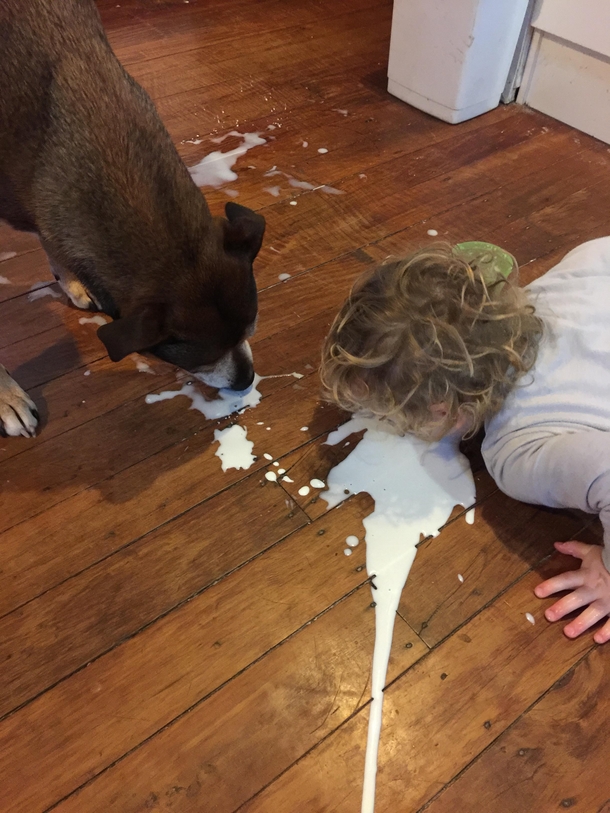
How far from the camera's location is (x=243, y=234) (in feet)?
3.97

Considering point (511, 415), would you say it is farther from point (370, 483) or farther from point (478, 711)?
point (478, 711)

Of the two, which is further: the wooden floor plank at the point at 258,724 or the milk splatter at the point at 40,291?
the milk splatter at the point at 40,291

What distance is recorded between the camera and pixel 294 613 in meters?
1.21

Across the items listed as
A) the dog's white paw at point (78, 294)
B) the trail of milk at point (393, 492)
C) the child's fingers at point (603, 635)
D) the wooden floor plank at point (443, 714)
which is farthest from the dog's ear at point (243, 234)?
the child's fingers at point (603, 635)

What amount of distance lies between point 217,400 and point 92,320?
46 cm

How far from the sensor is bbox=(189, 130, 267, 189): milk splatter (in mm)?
2117

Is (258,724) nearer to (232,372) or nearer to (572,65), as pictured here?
(232,372)

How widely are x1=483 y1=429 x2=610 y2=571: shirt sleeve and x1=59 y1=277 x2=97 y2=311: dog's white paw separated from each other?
1.14 meters

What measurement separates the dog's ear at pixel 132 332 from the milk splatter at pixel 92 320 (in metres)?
0.63

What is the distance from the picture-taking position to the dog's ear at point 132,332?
1.04 meters

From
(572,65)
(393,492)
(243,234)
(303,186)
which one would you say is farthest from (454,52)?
(393,492)

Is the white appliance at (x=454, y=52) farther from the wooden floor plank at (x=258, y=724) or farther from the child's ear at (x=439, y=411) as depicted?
the wooden floor plank at (x=258, y=724)

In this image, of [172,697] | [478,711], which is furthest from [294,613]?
[478,711]

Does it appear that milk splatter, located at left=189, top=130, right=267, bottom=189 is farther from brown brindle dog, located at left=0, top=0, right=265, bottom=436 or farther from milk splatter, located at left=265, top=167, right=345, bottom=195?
brown brindle dog, located at left=0, top=0, right=265, bottom=436
